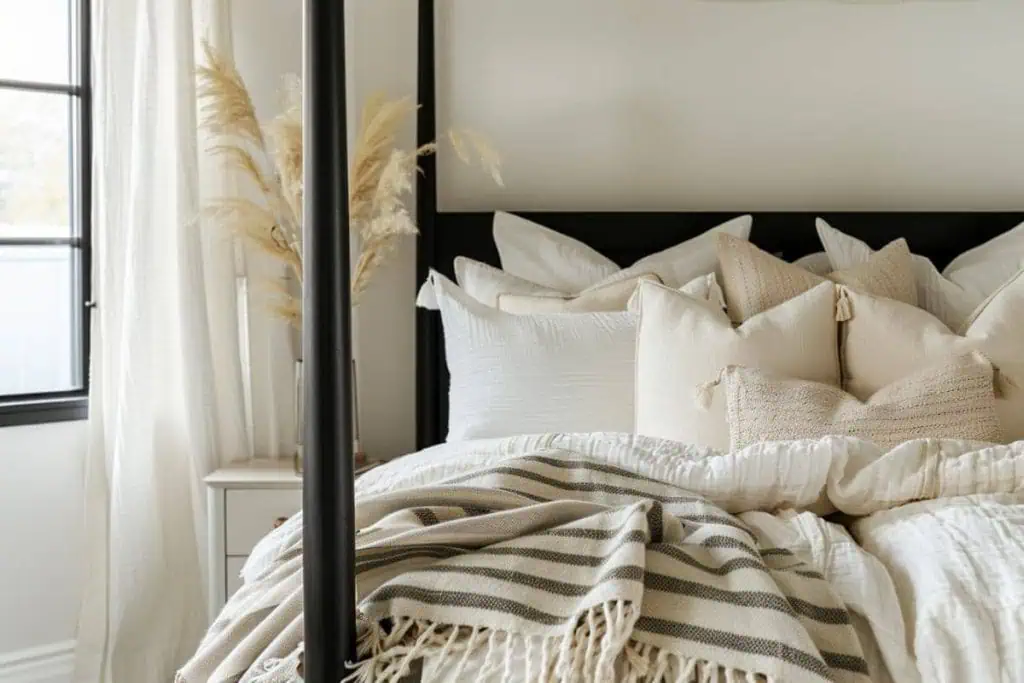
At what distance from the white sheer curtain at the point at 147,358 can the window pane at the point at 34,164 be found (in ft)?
0.68

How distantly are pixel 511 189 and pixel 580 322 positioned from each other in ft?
2.44

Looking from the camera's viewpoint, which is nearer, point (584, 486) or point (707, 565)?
point (707, 565)

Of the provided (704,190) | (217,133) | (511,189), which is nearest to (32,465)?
(217,133)

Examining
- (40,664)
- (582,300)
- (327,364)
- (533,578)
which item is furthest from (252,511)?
(327,364)

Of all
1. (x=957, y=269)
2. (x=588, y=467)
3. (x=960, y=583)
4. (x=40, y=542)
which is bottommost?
(x=40, y=542)

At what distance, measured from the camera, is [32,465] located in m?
2.99

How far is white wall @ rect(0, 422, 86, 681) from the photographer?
2.95 m

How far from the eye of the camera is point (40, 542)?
3000mm

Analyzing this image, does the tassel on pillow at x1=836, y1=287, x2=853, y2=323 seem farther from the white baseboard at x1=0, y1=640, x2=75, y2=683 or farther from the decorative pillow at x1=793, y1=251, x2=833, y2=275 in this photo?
the white baseboard at x1=0, y1=640, x2=75, y2=683

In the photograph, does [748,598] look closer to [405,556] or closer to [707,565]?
[707,565]

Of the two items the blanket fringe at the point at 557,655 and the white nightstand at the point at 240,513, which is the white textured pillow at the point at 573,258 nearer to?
the white nightstand at the point at 240,513

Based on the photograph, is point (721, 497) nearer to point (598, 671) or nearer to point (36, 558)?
point (598, 671)

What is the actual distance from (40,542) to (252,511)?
674 millimetres

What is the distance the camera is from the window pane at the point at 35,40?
3.03 metres
